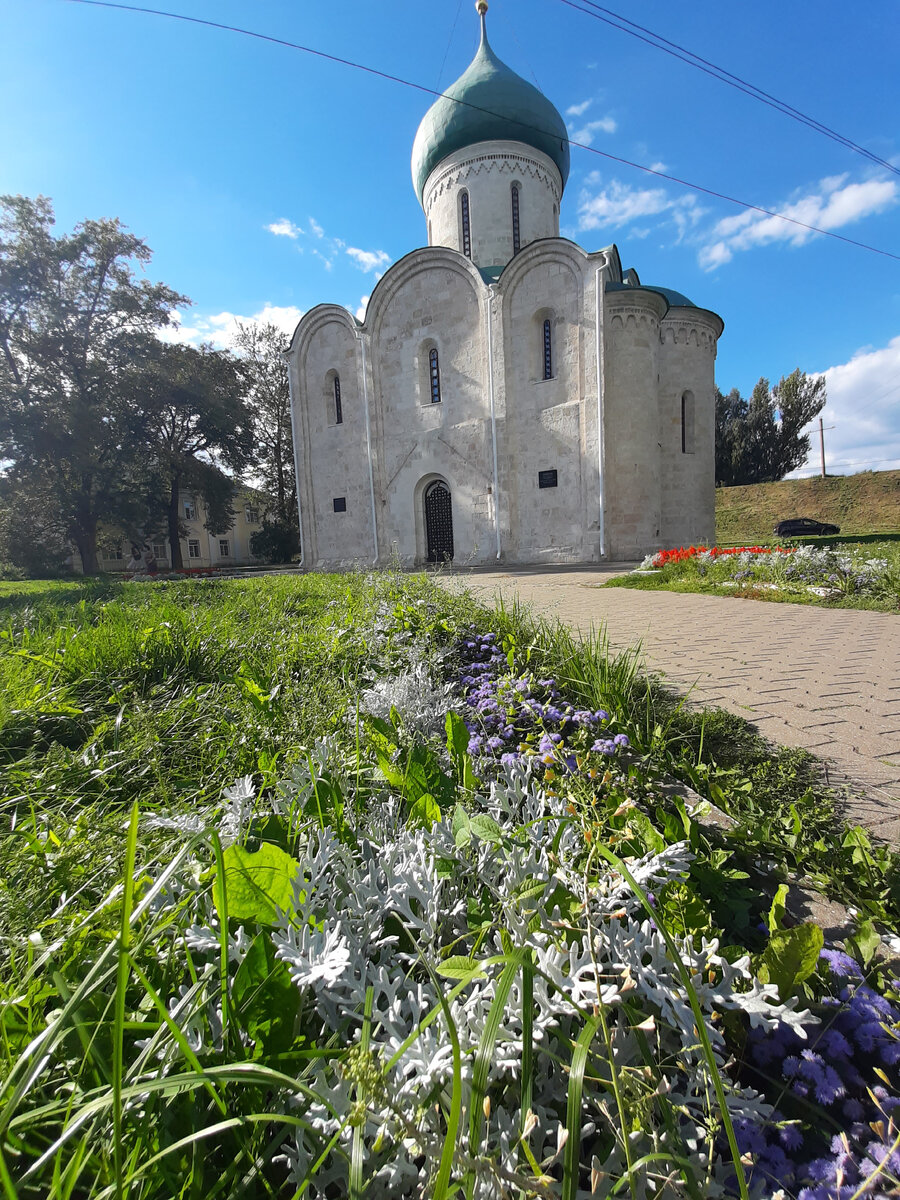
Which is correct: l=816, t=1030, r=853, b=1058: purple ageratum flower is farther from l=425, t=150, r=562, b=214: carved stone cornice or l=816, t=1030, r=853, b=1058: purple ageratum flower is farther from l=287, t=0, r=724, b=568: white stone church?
l=425, t=150, r=562, b=214: carved stone cornice

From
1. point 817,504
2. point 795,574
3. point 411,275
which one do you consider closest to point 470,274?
point 411,275

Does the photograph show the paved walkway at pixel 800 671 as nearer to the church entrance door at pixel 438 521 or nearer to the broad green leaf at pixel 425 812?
the broad green leaf at pixel 425 812

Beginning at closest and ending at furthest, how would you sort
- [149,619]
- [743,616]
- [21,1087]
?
[21,1087] → [149,619] → [743,616]

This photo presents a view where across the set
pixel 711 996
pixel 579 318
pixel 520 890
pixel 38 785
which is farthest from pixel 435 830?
pixel 579 318

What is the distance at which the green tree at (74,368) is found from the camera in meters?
20.9

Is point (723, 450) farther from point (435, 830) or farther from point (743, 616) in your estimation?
point (435, 830)

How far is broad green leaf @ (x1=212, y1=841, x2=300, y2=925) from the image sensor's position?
106 cm

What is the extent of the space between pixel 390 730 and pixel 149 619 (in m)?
3.24

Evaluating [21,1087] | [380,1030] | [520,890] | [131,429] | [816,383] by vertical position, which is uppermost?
[816,383]

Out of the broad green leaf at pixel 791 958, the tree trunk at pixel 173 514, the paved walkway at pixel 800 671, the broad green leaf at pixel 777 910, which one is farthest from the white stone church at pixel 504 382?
the broad green leaf at pixel 791 958

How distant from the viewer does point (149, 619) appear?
4383 mm

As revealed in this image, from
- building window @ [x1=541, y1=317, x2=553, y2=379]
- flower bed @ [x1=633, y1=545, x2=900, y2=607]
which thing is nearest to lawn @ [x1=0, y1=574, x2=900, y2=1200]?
flower bed @ [x1=633, y1=545, x2=900, y2=607]

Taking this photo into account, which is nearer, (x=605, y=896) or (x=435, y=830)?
(x=605, y=896)

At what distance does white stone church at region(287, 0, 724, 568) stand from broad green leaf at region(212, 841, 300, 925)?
1654 cm
